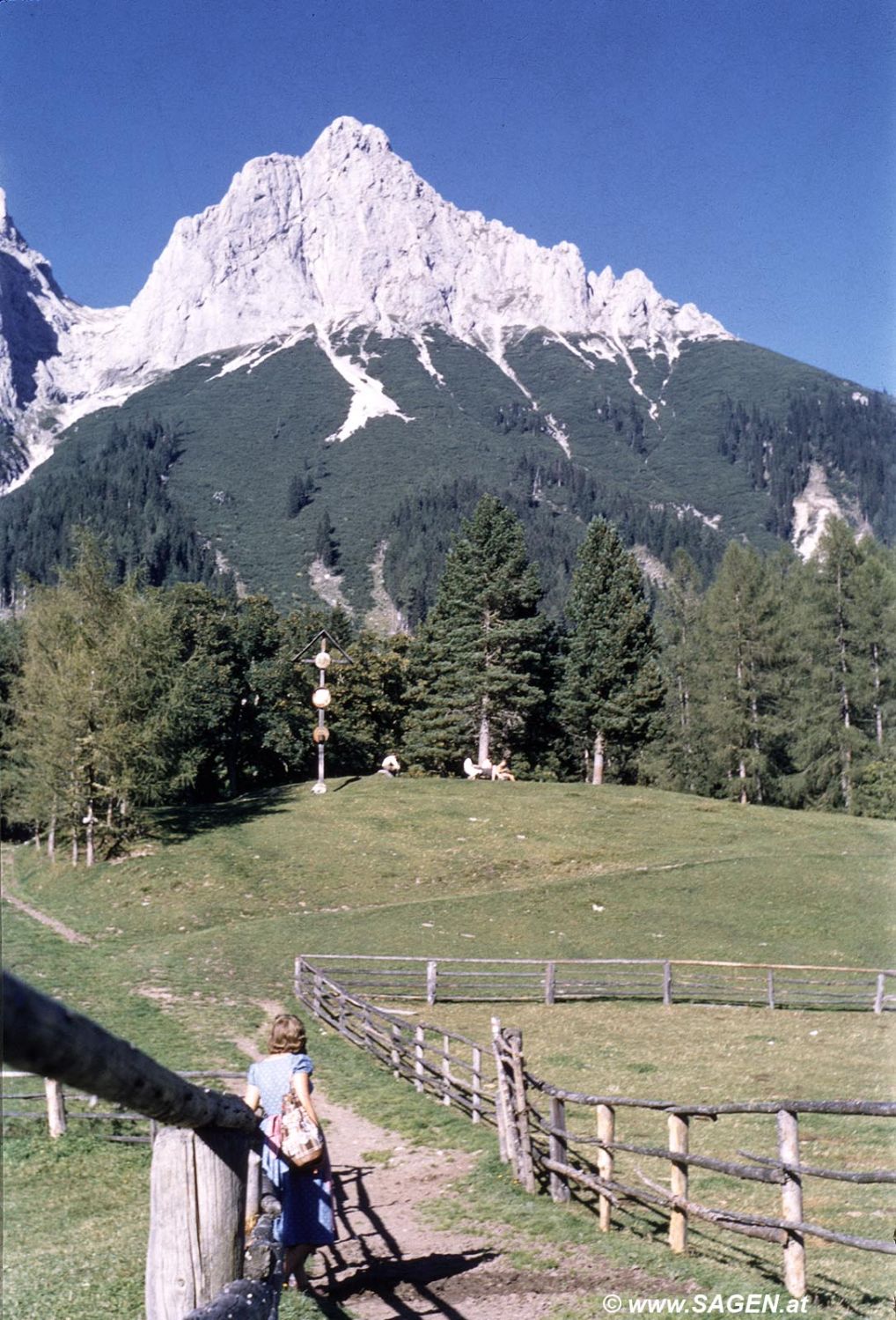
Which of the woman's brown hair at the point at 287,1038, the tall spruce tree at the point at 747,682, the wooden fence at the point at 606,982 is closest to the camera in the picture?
the woman's brown hair at the point at 287,1038

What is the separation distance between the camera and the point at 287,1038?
8156mm

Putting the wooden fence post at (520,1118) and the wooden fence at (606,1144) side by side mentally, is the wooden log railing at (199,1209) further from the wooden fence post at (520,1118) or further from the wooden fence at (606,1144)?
the wooden fence post at (520,1118)

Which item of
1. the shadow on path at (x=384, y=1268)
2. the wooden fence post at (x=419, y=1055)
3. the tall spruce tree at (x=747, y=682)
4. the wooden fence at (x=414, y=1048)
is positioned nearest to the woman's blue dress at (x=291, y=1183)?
the shadow on path at (x=384, y=1268)

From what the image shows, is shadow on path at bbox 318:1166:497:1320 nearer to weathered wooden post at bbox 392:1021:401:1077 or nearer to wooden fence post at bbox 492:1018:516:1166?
wooden fence post at bbox 492:1018:516:1166

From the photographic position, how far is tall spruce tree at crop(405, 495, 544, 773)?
2689 inches

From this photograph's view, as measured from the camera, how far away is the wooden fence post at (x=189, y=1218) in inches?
141

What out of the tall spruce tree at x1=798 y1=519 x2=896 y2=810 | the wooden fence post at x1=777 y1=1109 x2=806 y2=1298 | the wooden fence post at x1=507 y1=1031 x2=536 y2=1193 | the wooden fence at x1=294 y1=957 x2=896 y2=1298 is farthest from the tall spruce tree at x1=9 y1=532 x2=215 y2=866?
the tall spruce tree at x1=798 y1=519 x2=896 y2=810

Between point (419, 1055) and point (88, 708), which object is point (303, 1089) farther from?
point (88, 708)

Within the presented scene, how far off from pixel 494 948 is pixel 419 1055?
50.9ft

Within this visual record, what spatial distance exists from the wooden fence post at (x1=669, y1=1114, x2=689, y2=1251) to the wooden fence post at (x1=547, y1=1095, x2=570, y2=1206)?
85.9 inches

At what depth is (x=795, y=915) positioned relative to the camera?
1459 inches

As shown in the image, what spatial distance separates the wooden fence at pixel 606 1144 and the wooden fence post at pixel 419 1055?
2 centimetres

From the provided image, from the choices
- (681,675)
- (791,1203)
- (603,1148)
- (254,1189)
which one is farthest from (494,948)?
(681,675)

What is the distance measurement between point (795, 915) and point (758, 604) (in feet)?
109
